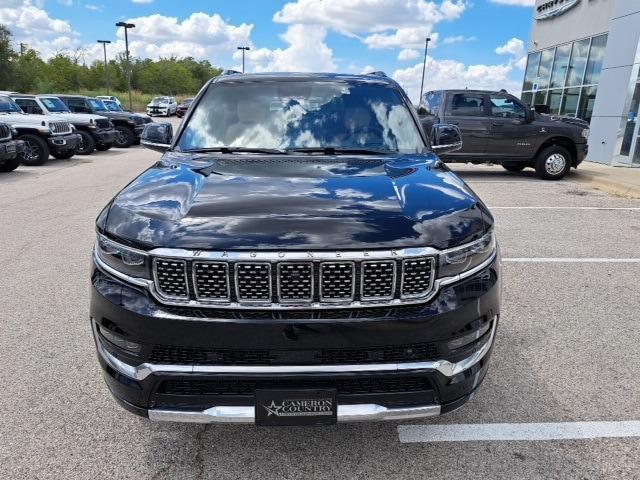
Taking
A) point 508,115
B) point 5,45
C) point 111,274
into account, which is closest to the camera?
point 111,274

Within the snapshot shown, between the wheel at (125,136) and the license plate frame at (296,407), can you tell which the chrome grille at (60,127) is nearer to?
the wheel at (125,136)

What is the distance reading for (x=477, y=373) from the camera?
2.32 metres

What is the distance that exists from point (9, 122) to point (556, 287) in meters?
15.1

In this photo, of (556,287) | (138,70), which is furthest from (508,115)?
(138,70)

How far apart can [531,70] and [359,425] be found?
2321cm

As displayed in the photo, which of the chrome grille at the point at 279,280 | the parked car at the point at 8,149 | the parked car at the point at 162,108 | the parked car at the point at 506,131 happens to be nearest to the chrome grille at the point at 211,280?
the chrome grille at the point at 279,280

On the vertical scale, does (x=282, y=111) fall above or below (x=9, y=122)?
above

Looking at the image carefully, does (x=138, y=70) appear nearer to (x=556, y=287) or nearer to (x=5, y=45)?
(x=5, y=45)

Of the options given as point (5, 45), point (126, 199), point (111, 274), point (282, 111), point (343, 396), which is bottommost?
point (343, 396)

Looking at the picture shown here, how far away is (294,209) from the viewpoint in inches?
88.0

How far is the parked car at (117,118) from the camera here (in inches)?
757

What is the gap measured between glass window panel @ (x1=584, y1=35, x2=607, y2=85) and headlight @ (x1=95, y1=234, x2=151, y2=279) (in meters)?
18.2

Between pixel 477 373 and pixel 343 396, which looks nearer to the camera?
pixel 343 396

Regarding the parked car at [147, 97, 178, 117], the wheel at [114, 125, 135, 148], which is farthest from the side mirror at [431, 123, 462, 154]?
the parked car at [147, 97, 178, 117]
